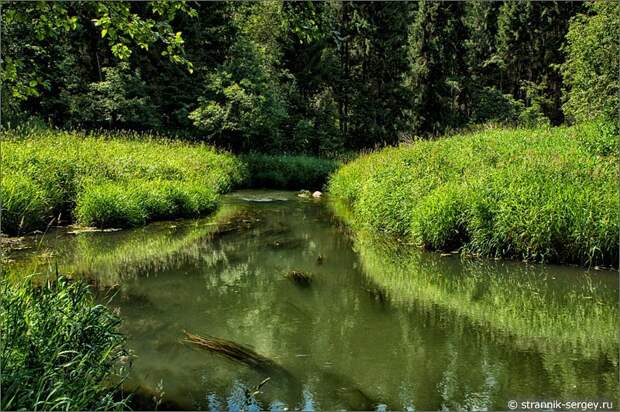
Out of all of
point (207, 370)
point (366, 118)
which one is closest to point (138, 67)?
point (366, 118)

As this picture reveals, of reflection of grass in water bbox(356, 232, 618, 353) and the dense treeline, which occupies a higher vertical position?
the dense treeline

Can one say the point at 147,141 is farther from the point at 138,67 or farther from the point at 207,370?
the point at 207,370

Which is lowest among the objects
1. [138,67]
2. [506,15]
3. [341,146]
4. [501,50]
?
[341,146]

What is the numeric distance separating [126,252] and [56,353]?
7.40m

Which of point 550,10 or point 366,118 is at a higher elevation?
point 550,10

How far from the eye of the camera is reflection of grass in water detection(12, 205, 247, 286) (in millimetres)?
9547

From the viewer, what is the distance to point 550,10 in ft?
151

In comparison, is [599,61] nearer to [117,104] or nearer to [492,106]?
[492,106]

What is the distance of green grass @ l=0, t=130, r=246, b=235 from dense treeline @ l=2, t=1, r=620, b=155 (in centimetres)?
588

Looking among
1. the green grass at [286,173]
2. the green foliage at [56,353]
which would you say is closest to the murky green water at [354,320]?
the green foliage at [56,353]

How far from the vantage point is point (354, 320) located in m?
7.50

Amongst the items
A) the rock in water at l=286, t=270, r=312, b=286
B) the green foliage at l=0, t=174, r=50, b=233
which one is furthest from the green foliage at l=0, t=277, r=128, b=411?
the green foliage at l=0, t=174, r=50, b=233

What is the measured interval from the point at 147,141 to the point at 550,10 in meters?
38.7

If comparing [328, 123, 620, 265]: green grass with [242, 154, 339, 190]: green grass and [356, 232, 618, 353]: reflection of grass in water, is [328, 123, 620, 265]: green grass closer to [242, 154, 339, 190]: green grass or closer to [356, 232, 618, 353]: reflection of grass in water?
[356, 232, 618, 353]: reflection of grass in water
